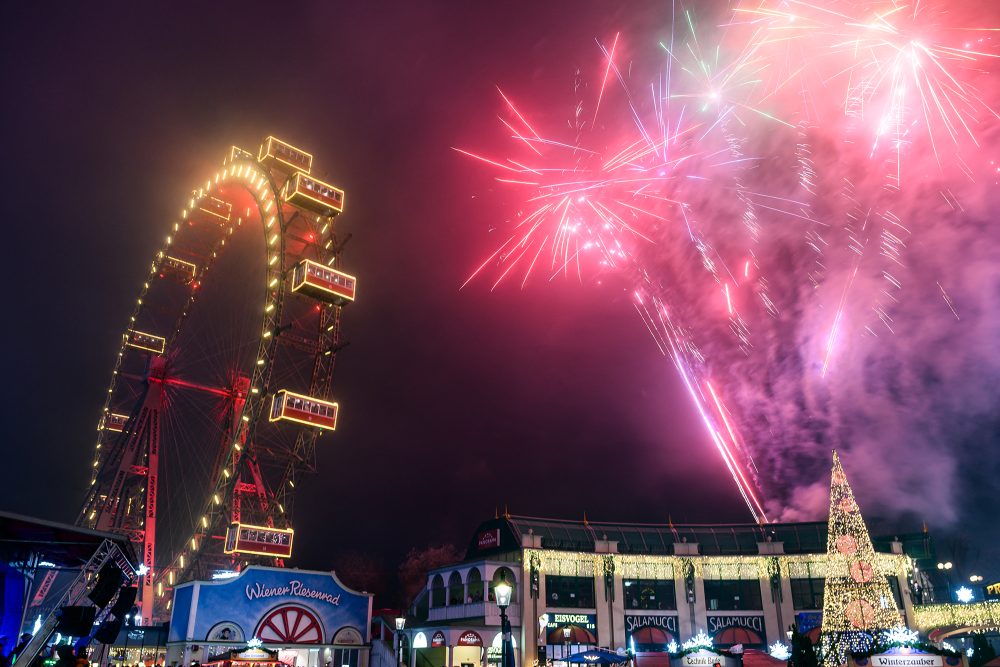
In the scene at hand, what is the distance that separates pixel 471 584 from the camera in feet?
175

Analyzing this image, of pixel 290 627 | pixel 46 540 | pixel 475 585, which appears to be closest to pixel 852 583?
pixel 290 627

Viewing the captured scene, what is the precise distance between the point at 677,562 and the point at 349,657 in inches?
1085

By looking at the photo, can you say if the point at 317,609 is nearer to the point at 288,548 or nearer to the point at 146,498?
the point at 288,548

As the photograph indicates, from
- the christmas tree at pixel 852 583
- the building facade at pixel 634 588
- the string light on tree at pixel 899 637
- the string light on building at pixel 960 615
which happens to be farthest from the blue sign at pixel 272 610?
the string light on building at pixel 960 615

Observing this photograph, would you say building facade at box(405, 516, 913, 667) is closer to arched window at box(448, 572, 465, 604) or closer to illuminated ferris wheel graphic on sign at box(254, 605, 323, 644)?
arched window at box(448, 572, 465, 604)

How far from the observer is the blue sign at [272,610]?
34.5 m

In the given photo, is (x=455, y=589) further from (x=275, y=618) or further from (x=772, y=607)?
(x=772, y=607)

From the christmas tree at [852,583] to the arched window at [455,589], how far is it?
1145 inches

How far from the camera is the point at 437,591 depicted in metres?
56.4

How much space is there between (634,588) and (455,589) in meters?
13.6

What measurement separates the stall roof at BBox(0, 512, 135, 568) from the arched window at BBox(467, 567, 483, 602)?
3100 cm

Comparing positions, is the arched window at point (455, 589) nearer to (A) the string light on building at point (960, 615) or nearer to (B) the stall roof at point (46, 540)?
(B) the stall roof at point (46, 540)

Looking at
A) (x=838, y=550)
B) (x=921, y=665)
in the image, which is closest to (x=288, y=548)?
(x=838, y=550)

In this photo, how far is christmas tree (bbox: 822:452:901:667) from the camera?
30.0 metres
